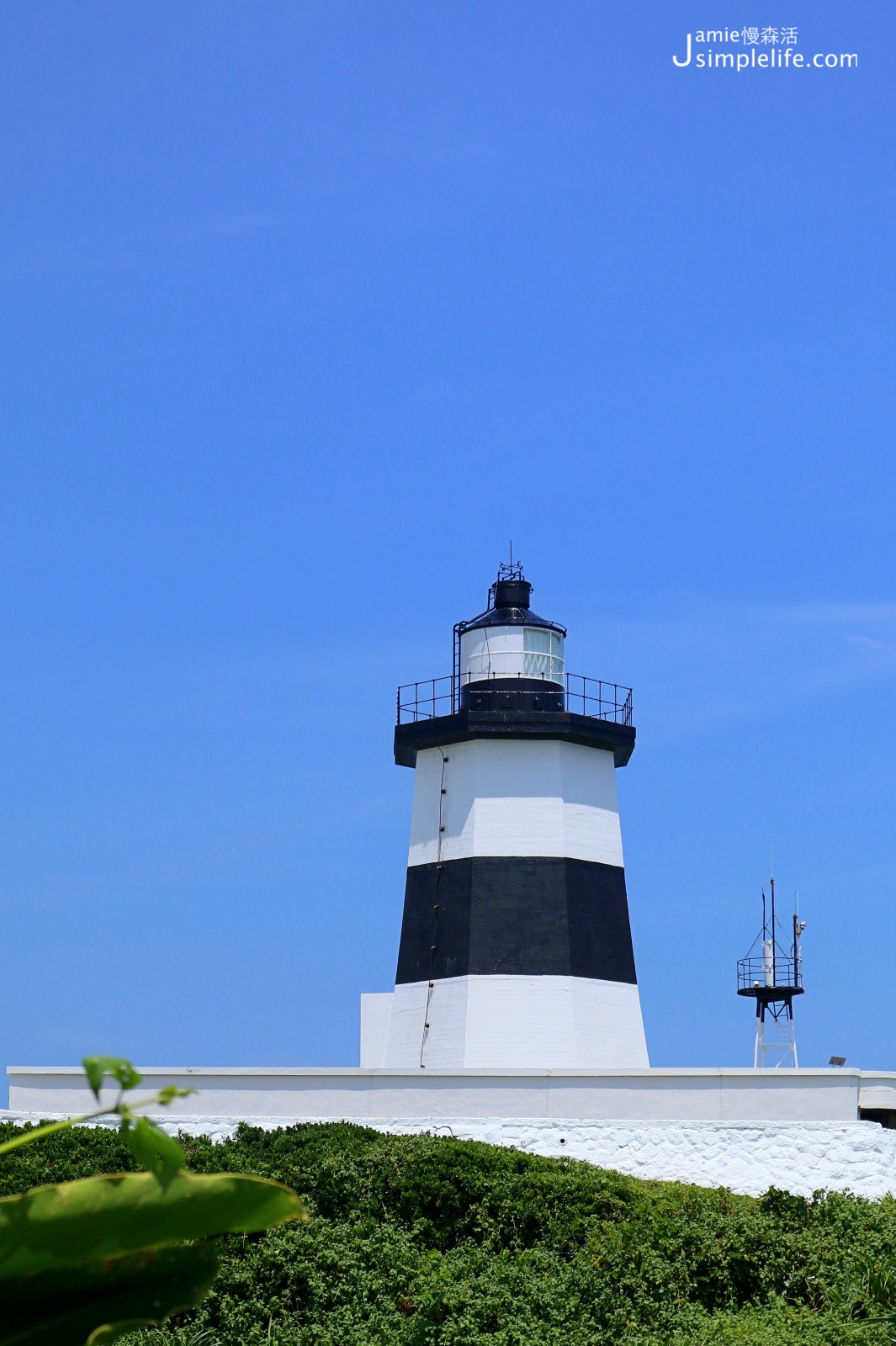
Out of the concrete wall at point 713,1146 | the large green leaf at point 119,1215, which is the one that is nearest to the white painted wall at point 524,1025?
the concrete wall at point 713,1146

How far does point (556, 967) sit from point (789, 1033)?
7.86 metres

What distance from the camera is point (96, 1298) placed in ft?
9.04

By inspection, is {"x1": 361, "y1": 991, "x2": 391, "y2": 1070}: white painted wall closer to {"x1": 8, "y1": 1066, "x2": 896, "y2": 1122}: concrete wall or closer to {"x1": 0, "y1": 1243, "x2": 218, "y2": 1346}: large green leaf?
{"x1": 8, "y1": 1066, "x2": 896, "y2": 1122}: concrete wall

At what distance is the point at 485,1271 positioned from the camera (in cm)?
1430

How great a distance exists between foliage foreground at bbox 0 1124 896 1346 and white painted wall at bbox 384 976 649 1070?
15.7 feet

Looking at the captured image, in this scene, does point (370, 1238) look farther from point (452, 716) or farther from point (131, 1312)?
point (131, 1312)

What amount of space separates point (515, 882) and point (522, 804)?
1268 millimetres

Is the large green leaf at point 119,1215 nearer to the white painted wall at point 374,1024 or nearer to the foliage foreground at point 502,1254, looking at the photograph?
the foliage foreground at point 502,1254

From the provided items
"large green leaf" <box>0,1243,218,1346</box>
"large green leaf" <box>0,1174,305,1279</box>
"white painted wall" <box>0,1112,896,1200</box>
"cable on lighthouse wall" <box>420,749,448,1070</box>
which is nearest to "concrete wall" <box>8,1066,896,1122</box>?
"white painted wall" <box>0,1112,896,1200</box>

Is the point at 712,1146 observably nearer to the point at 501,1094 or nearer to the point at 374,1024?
the point at 501,1094

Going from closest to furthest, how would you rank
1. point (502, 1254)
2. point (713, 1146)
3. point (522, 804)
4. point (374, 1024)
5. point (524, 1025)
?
point (502, 1254) → point (713, 1146) → point (524, 1025) → point (522, 804) → point (374, 1024)

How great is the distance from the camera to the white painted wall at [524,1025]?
22.6 m

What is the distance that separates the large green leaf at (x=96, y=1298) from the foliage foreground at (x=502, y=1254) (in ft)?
35.1

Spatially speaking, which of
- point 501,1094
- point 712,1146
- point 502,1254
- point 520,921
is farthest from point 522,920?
point 502,1254
